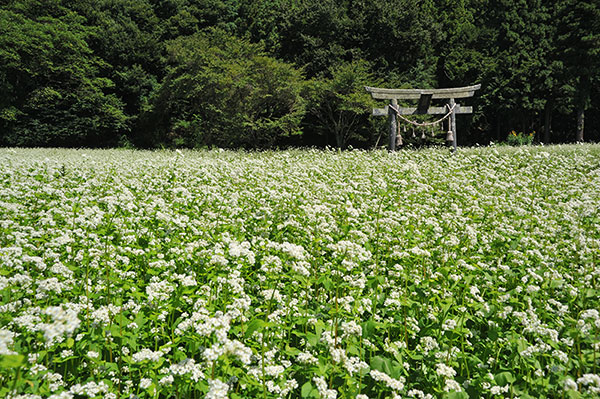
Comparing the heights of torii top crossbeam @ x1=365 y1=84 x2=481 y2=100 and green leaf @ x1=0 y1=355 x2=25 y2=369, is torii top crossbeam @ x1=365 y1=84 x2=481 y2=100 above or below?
above

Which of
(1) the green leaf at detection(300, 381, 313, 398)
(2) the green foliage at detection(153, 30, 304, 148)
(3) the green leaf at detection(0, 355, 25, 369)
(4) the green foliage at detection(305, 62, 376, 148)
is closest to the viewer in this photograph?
(3) the green leaf at detection(0, 355, 25, 369)

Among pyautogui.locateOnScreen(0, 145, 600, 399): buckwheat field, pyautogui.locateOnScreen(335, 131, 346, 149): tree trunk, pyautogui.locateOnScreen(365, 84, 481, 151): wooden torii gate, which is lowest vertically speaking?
pyautogui.locateOnScreen(335, 131, 346, 149): tree trunk

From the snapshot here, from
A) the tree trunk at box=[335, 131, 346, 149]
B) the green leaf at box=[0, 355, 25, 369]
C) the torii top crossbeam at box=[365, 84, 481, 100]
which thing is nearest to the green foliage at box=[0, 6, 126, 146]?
the tree trunk at box=[335, 131, 346, 149]

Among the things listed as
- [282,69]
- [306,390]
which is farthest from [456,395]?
[282,69]

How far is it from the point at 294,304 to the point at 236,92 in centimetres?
2486

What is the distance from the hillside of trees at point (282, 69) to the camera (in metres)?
27.9

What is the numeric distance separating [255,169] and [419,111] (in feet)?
30.9

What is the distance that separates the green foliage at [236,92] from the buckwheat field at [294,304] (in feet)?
69.7

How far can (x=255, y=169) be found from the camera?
27.0 feet

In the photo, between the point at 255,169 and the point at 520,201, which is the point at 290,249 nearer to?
the point at 520,201

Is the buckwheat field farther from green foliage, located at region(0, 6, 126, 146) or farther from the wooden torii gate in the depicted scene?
green foliage, located at region(0, 6, 126, 146)

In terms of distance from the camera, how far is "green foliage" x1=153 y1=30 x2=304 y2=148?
25609 mm

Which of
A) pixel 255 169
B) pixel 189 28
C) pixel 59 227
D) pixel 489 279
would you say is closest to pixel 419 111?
pixel 255 169

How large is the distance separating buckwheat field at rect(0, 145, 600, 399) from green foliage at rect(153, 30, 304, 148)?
21.2m
